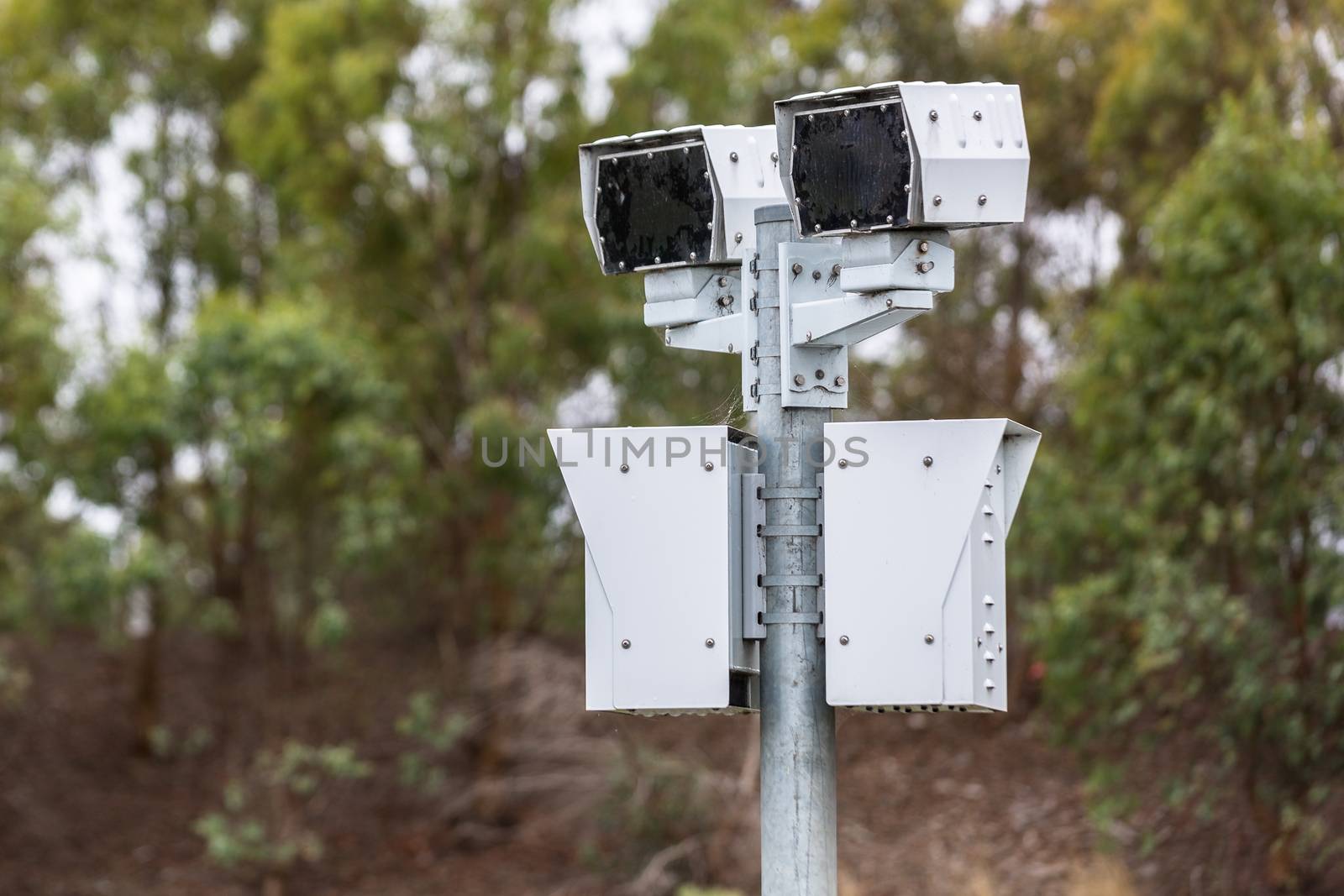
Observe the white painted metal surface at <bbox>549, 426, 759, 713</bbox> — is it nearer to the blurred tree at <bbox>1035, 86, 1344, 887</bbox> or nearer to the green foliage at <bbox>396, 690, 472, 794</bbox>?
the blurred tree at <bbox>1035, 86, 1344, 887</bbox>

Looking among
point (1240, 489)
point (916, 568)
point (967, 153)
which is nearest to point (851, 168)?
point (967, 153)

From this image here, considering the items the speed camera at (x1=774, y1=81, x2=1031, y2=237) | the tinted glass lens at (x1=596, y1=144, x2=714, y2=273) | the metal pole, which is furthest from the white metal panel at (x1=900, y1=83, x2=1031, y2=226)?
the tinted glass lens at (x1=596, y1=144, x2=714, y2=273)

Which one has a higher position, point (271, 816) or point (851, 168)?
point (851, 168)

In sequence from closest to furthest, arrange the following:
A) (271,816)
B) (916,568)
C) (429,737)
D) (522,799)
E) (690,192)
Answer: (916,568) → (690,192) → (271,816) → (429,737) → (522,799)

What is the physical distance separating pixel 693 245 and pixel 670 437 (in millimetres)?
533

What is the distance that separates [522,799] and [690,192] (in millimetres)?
12861

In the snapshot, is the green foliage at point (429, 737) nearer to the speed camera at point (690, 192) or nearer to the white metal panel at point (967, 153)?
the speed camera at point (690, 192)

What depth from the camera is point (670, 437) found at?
3611 millimetres

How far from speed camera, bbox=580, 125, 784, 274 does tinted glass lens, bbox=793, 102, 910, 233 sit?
290 millimetres

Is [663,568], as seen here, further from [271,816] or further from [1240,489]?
[271,816]

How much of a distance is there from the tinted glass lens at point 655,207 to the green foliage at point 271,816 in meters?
11.3

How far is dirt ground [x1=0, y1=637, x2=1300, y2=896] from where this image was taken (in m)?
13.4

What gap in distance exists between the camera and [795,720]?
11.7 ft

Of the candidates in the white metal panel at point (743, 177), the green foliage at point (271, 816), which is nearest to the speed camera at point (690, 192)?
the white metal panel at point (743, 177)
